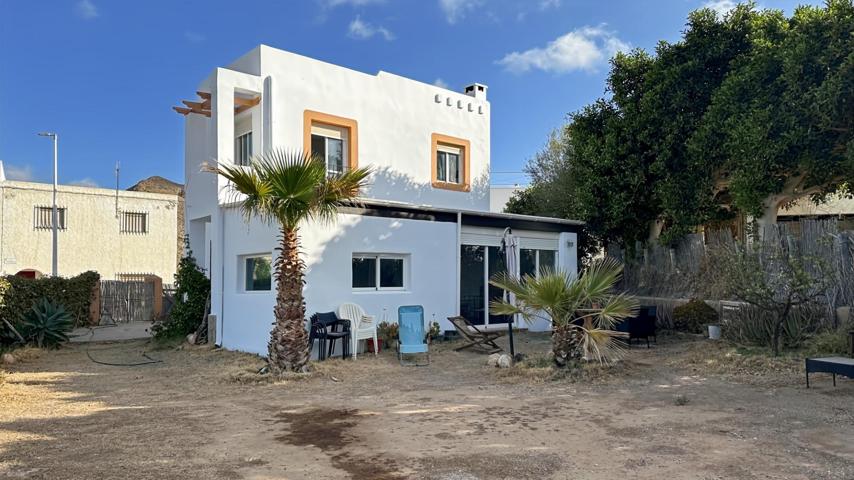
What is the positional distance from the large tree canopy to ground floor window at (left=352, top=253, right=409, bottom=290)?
6.10 m

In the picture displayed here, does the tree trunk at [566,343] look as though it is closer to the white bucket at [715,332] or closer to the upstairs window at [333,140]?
the white bucket at [715,332]

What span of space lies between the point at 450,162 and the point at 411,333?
8.38 meters

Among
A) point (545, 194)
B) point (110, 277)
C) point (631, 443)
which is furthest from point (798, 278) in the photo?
point (110, 277)

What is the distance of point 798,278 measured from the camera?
10070 millimetres

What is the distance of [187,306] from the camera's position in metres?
14.2

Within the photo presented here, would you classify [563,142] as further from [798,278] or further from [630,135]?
[798,278]

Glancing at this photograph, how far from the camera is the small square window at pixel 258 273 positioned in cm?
1184

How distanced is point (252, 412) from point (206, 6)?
11.3 m

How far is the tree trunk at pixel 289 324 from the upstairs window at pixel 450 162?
8673mm

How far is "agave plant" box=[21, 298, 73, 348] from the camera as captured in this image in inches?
513

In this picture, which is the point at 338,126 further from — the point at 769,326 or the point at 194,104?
the point at 769,326

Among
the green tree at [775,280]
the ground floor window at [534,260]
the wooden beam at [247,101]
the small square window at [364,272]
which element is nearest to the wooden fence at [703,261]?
the green tree at [775,280]

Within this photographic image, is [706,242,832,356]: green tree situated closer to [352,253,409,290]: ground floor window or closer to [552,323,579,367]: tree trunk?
[552,323,579,367]: tree trunk

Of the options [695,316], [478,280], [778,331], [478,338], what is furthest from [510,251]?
[778,331]
